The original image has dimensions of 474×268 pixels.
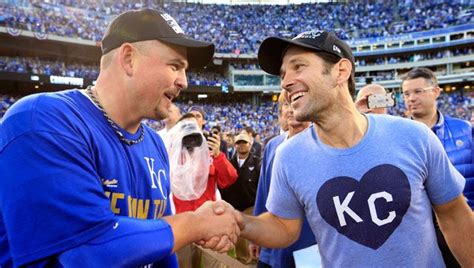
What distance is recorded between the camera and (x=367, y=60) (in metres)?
56.2

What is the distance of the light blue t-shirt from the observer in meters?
1.94

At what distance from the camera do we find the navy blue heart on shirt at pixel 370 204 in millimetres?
1947

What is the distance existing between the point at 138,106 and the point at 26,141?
67cm

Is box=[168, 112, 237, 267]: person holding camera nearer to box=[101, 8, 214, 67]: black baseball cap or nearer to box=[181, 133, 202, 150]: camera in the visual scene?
box=[181, 133, 202, 150]: camera

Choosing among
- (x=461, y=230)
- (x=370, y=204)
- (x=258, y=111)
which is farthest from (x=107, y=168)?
(x=258, y=111)

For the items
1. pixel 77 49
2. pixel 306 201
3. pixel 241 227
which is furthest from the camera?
pixel 77 49

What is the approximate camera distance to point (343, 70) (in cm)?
232

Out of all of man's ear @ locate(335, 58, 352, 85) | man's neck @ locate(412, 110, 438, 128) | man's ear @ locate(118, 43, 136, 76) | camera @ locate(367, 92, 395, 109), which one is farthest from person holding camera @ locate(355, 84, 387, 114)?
man's ear @ locate(118, 43, 136, 76)

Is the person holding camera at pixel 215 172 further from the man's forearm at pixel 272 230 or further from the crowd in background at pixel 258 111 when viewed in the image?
the crowd in background at pixel 258 111

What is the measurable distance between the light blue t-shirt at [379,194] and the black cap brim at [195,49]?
2.76 ft

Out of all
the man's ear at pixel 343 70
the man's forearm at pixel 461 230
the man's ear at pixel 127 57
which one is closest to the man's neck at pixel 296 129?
the man's ear at pixel 343 70

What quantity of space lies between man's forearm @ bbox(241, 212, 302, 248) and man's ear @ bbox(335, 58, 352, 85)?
0.86m

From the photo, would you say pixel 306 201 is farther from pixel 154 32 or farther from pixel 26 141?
pixel 26 141

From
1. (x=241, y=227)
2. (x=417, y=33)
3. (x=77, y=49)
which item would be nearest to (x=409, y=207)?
(x=241, y=227)
